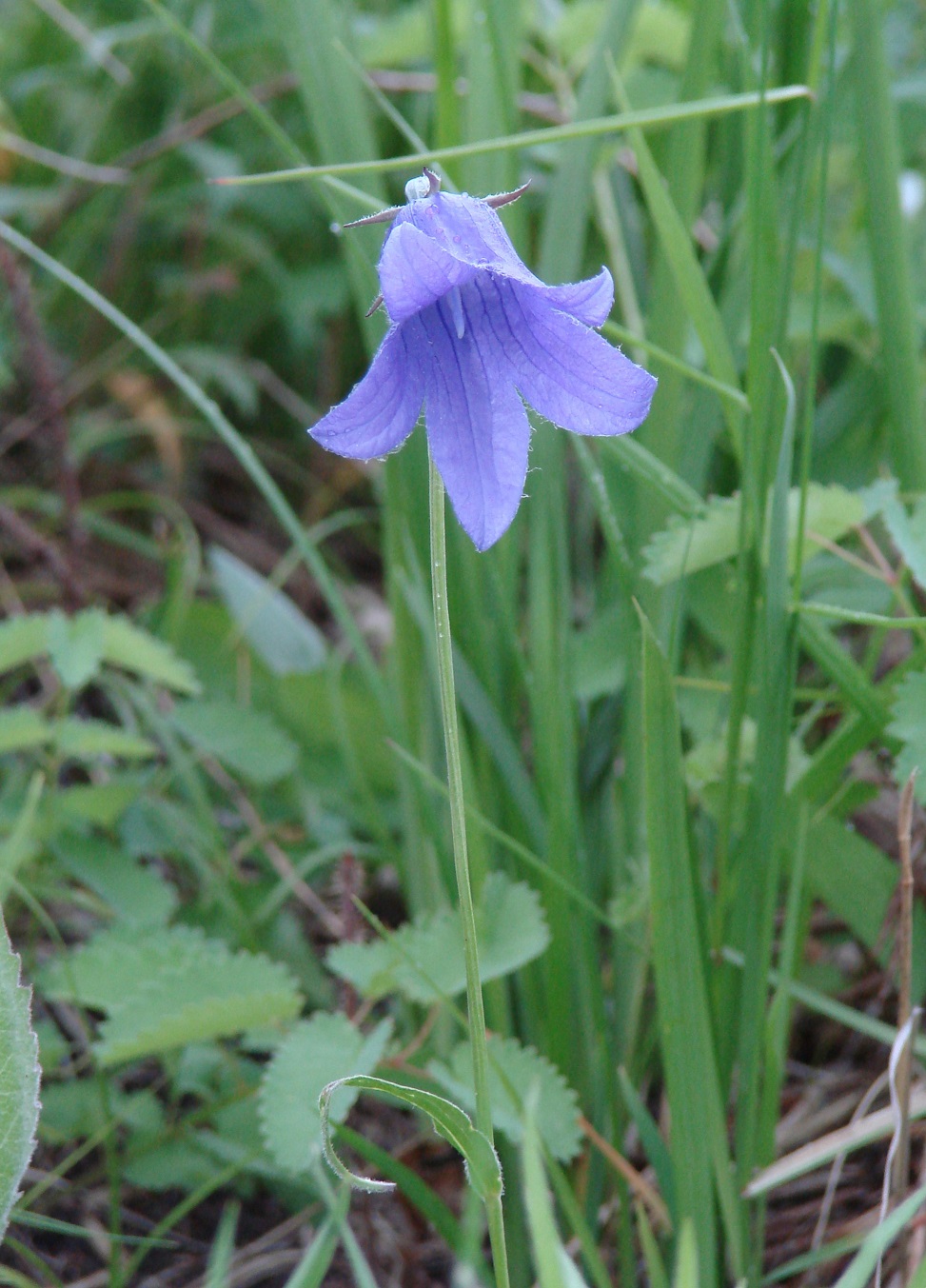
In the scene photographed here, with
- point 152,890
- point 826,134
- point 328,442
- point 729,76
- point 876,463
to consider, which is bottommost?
point 152,890

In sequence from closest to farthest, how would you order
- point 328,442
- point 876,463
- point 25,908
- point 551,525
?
point 328,442 → point 551,525 → point 876,463 → point 25,908

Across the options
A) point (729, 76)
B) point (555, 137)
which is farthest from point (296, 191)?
point (555, 137)

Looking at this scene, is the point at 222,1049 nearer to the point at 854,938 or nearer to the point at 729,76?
the point at 854,938

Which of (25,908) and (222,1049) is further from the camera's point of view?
(25,908)

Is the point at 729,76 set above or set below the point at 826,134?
above

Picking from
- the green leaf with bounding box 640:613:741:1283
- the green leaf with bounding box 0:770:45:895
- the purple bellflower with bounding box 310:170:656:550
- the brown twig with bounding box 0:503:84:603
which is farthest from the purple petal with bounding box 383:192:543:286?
the brown twig with bounding box 0:503:84:603

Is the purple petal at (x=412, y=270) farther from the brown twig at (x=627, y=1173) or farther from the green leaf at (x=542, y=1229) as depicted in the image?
the brown twig at (x=627, y=1173)
